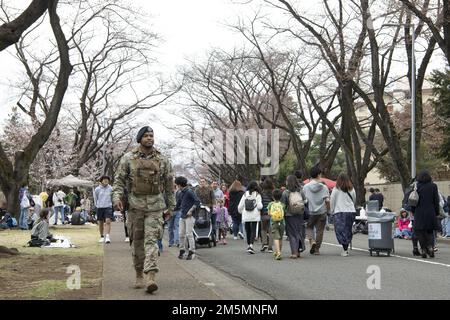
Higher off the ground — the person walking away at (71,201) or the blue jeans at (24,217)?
the person walking away at (71,201)

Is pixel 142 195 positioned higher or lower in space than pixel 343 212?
higher

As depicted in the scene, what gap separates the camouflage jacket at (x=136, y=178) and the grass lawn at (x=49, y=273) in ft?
3.72

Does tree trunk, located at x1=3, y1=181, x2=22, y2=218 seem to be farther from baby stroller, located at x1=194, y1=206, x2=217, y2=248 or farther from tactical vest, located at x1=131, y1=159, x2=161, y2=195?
tactical vest, located at x1=131, y1=159, x2=161, y2=195

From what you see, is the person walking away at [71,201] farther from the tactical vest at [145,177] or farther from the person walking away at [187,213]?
the tactical vest at [145,177]

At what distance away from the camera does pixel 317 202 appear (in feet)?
47.1

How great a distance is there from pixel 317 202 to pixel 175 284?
6058mm

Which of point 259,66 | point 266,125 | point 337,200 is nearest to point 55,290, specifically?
point 337,200

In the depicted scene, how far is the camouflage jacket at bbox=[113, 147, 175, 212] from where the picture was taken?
26.9 feet

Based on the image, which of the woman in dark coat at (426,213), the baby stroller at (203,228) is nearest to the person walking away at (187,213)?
the baby stroller at (203,228)

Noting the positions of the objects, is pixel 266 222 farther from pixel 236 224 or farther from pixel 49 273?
pixel 49 273

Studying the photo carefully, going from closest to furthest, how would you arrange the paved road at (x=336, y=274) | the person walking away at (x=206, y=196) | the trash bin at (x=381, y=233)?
the paved road at (x=336, y=274), the trash bin at (x=381, y=233), the person walking away at (x=206, y=196)

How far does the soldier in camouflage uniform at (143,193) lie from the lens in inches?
322

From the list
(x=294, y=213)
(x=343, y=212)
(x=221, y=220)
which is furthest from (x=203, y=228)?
(x=343, y=212)

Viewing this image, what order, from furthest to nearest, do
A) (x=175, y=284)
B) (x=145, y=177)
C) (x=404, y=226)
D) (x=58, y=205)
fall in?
(x=58, y=205)
(x=404, y=226)
(x=175, y=284)
(x=145, y=177)
